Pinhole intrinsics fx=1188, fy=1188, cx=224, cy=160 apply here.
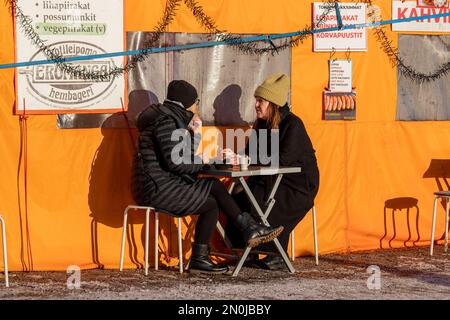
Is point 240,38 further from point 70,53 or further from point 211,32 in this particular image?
point 70,53

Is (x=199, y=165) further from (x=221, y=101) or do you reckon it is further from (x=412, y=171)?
(x=412, y=171)

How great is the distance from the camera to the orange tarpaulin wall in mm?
10758

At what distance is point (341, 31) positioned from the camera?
39.0 feet

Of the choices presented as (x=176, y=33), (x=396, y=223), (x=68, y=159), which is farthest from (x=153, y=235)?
(x=396, y=223)

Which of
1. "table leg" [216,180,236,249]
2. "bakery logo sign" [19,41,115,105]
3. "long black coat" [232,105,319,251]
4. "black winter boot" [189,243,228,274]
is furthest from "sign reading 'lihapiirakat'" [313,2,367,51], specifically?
"black winter boot" [189,243,228,274]

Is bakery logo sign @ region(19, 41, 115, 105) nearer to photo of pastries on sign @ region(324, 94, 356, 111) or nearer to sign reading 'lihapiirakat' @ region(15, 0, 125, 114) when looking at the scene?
sign reading 'lihapiirakat' @ region(15, 0, 125, 114)

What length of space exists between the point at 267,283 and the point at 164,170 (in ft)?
4.35

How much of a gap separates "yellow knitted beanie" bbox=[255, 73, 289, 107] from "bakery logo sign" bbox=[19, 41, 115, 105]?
1.39 metres

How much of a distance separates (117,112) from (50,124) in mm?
630

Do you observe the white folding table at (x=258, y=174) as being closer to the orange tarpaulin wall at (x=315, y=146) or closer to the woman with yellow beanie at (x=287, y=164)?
the woman with yellow beanie at (x=287, y=164)

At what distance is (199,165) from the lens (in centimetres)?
1037

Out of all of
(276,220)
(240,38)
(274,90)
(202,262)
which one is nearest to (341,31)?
(240,38)

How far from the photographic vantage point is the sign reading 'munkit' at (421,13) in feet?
39.8

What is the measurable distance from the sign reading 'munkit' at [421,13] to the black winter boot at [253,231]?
2.89 metres
